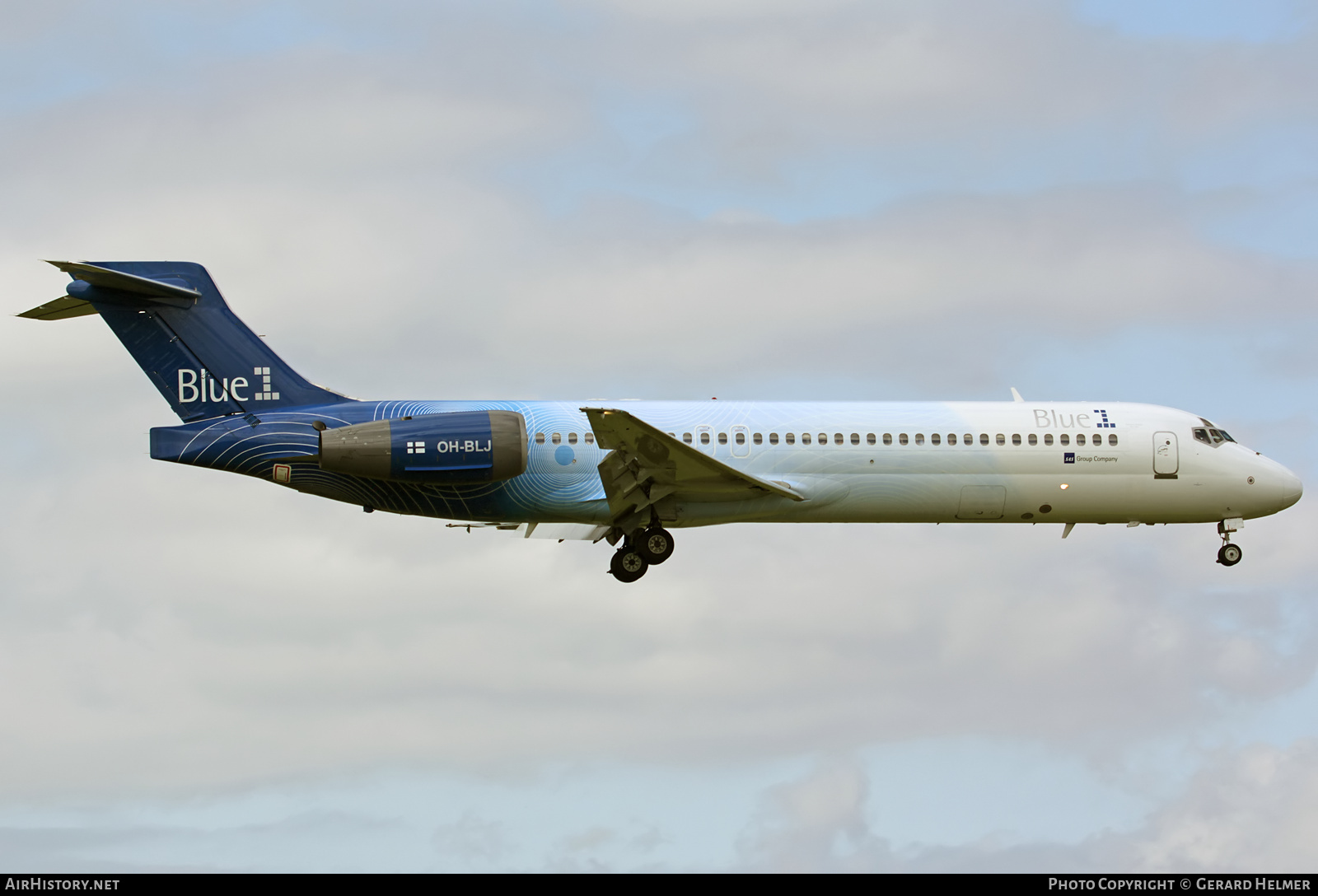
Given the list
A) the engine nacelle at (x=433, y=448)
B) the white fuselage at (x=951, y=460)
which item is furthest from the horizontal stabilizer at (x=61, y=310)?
the white fuselage at (x=951, y=460)

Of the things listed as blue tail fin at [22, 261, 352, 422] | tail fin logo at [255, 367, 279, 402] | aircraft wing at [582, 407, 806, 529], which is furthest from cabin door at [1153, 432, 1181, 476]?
tail fin logo at [255, 367, 279, 402]

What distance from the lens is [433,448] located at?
3014 centimetres

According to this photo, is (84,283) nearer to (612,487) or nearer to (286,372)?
(286,372)

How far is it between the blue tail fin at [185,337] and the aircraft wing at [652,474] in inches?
251

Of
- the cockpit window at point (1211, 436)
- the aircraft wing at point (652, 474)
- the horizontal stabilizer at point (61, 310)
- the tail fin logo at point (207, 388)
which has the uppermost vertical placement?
the horizontal stabilizer at point (61, 310)

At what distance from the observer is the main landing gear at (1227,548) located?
113 feet

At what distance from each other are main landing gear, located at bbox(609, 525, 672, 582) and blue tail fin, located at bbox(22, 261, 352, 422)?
23.2ft

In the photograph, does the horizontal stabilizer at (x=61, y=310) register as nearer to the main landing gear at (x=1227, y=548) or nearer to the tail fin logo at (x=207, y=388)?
the tail fin logo at (x=207, y=388)

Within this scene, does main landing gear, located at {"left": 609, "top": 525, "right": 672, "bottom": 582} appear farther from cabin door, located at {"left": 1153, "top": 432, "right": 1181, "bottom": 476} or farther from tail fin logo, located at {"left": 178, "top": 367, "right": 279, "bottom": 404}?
cabin door, located at {"left": 1153, "top": 432, "right": 1181, "bottom": 476}

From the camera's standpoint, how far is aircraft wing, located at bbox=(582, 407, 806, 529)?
98.4 feet

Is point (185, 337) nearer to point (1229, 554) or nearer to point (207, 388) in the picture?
point (207, 388)

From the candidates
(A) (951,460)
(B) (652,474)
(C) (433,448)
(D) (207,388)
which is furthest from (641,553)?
(D) (207,388)

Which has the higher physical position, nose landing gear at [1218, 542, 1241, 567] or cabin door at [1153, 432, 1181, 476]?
cabin door at [1153, 432, 1181, 476]

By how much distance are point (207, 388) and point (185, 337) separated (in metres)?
1.08
